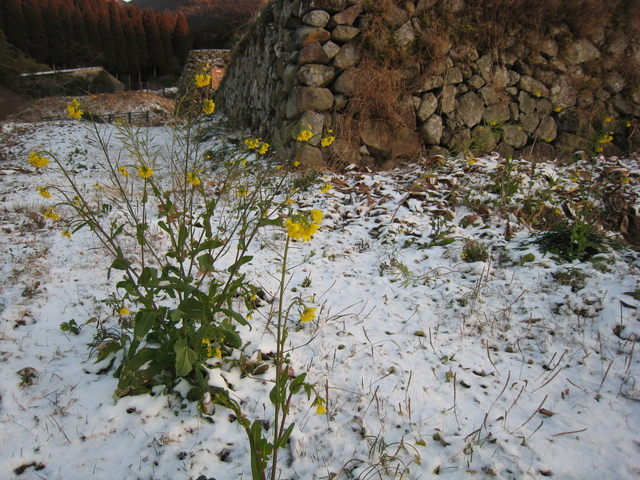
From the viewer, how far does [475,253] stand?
300 cm

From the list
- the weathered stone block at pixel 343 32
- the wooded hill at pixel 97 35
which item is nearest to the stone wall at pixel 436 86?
the weathered stone block at pixel 343 32

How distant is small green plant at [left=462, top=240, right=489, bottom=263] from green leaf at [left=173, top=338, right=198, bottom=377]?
2.37m

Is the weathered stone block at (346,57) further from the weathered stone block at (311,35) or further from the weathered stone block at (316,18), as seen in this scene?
the weathered stone block at (316,18)

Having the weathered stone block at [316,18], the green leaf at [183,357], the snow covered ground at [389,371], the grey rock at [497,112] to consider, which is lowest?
the snow covered ground at [389,371]

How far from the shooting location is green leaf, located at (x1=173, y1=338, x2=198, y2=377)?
58.6 inches

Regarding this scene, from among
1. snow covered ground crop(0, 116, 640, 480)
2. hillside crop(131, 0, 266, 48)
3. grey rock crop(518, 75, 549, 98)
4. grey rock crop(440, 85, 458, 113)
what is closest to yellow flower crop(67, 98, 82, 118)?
snow covered ground crop(0, 116, 640, 480)

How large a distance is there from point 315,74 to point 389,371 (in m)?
4.37

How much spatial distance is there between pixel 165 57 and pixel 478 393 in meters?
49.2

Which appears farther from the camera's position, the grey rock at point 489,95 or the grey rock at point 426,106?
the grey rock at point 489,95

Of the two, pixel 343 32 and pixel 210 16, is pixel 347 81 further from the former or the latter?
pixel 210 16

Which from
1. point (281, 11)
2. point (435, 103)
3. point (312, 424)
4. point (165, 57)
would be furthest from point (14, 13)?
point (312, 424)

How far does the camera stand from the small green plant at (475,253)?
9.74ft

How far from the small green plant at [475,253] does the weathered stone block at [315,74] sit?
3.30 m

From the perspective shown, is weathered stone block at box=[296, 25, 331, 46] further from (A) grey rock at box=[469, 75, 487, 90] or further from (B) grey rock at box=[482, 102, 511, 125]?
(B) grey rock at box=[482, 102, 511, 125]
